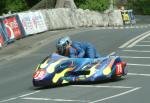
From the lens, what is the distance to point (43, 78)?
15445 millimetres

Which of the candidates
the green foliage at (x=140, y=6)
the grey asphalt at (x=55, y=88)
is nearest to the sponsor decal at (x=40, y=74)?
the grey asphalt at (x=55, y=88)

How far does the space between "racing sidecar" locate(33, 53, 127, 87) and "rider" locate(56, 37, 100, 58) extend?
11.0 inches

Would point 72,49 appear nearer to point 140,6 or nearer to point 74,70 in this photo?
point 74,70

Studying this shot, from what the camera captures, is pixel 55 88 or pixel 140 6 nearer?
pixel 55 88

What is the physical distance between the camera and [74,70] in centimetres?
1588

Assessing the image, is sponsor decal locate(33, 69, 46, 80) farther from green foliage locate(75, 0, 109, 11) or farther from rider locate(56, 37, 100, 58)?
green foliage locate(75, 0, 109, 11)

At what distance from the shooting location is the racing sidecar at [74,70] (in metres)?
15.6

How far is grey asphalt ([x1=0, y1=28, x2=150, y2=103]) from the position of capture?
13.7 metres

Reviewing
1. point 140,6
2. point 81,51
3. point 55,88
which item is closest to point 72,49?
point 81,51

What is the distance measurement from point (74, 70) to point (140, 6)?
5750 centimetres

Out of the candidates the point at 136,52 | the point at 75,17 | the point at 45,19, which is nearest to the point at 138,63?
the point at 136,52

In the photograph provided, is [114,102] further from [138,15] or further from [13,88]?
[138,15]

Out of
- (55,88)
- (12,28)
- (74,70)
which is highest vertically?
(74,70)

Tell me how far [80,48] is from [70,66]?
2.76 ft
